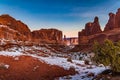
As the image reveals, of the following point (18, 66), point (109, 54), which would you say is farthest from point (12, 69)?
point (109, 54)

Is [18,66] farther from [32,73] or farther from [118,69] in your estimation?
[118,69]

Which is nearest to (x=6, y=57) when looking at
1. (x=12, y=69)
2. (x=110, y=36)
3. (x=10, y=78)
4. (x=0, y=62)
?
(x=0, y=62)

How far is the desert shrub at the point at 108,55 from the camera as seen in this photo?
26328 mm

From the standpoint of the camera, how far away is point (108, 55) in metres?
26.9

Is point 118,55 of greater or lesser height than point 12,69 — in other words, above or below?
above

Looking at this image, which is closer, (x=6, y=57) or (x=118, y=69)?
(x=118, y=69)

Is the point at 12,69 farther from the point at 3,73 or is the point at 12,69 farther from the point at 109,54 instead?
the point at 109,54

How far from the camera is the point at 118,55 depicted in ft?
88.0

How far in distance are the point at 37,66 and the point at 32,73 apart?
3.69 meters

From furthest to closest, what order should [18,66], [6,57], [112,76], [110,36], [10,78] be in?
[110,36], [6,57], [18,66], [10,78], [112,76]

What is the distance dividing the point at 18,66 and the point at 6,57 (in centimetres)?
473

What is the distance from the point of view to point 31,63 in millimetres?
38344

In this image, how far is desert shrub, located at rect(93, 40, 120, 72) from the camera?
26.3 metres

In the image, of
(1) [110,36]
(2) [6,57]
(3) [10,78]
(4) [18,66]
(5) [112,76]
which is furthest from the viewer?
(1) [110,36]
